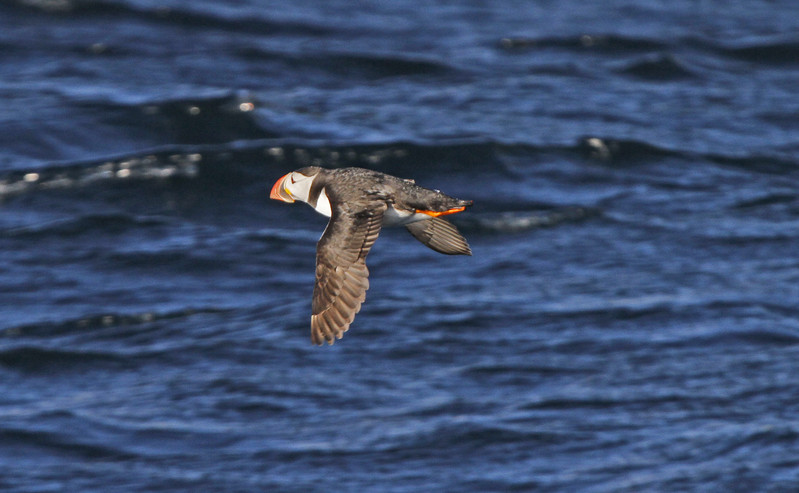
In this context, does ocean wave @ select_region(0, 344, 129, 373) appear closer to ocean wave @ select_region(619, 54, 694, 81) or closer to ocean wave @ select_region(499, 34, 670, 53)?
ocean wave @ select_region(499, 34, 670, 53)

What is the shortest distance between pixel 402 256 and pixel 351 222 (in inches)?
458

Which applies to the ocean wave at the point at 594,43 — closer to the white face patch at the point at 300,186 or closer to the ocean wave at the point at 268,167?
the ocean wave at the point at 268,167

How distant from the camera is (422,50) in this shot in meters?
23.7

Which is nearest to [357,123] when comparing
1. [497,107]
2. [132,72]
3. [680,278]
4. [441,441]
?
[497,107]

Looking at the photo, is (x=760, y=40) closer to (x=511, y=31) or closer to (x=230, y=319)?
(x=511, y=31)

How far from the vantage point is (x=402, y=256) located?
63.1 feet

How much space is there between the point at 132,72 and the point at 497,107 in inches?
251

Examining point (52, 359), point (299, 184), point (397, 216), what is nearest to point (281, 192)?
point (299, 184)

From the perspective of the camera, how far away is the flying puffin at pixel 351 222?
292 inches

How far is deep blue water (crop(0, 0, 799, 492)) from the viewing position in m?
15.3

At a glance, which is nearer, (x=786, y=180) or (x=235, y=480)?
(x=235, y=480)

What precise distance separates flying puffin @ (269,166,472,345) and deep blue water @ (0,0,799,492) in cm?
698

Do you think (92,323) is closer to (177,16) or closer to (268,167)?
(268,167)

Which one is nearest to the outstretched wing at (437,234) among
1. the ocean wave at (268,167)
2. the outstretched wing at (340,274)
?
the outstretched wing at (340,274)
